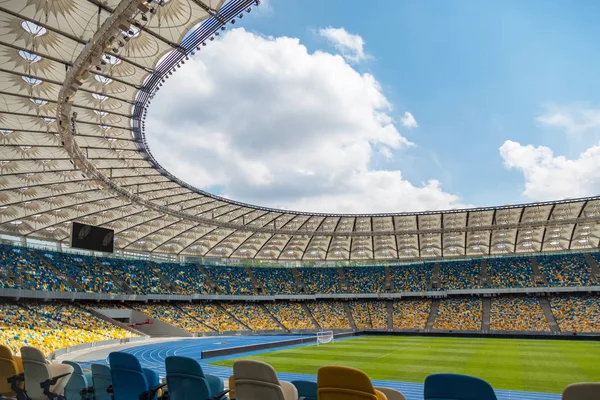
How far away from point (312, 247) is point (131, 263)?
83.2ft

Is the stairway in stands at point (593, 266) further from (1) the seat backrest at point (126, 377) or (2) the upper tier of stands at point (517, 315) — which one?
(1) the seat backrest at point (126, 377)

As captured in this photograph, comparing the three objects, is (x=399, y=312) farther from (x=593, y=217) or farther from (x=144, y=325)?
(x=144, y=325)

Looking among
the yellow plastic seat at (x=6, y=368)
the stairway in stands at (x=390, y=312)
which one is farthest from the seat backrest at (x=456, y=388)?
the stairway in stands at (x=390, y=312)

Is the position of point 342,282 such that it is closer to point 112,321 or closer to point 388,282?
point 388,282

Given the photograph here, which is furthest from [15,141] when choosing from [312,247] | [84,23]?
[312,247]

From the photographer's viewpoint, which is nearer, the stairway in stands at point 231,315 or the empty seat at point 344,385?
the empty seat at point 344,385

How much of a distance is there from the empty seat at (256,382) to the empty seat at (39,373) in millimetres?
3080

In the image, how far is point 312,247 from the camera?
216 feet

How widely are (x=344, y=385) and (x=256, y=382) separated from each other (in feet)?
3.18

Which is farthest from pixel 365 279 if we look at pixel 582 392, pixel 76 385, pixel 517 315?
pixel 582 392

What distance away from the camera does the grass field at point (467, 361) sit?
2202 cm

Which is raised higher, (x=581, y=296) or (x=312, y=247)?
(x=312, y=247)

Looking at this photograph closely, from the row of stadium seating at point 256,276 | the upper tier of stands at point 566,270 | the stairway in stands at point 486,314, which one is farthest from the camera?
the upper tier of stands at point 566,270

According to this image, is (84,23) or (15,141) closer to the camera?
(84,23)
